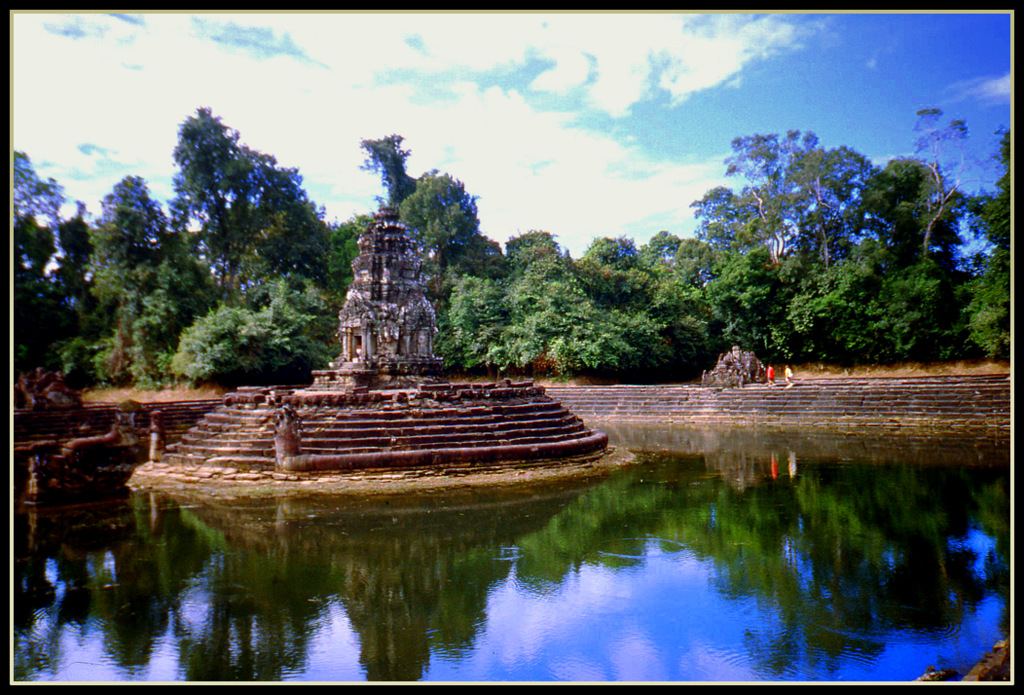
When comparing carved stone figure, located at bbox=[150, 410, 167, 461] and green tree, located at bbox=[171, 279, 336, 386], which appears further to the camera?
green tree, located at bbox=[171, 279, 336, 386]

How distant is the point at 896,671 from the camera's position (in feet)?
11.4

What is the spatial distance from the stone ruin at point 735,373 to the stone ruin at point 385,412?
8.43m

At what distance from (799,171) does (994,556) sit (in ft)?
70.5

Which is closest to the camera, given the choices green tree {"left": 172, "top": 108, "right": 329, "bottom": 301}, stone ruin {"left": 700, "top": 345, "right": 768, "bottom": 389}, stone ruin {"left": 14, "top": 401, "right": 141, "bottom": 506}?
stone ruin {"left": 14, "top": 401, "right": 141, "bottom": 506}

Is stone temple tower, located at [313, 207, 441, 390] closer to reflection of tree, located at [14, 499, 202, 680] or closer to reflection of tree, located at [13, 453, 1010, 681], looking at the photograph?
reflection of tree, located at [13, 453, 1010, 681]

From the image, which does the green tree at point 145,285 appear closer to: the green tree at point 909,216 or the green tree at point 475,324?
the green tree at point 475,324

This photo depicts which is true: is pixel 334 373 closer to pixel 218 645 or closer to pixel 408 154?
pixel 218 645

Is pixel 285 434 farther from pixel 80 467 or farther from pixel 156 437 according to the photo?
pixel 156 437

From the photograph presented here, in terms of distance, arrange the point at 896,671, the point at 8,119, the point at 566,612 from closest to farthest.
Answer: the point at 8,119, the point at 896,671, the point at 566,612

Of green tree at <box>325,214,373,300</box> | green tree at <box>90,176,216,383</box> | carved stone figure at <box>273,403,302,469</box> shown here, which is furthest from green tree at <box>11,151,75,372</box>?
green tree at <box>325,214,373,300</box>

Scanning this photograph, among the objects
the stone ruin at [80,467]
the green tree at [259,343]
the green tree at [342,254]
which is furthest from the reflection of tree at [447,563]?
the green tree at [342,254]

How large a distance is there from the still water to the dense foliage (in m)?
12.1

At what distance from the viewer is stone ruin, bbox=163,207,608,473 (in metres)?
9.59

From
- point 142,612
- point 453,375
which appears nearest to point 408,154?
point 453,375
